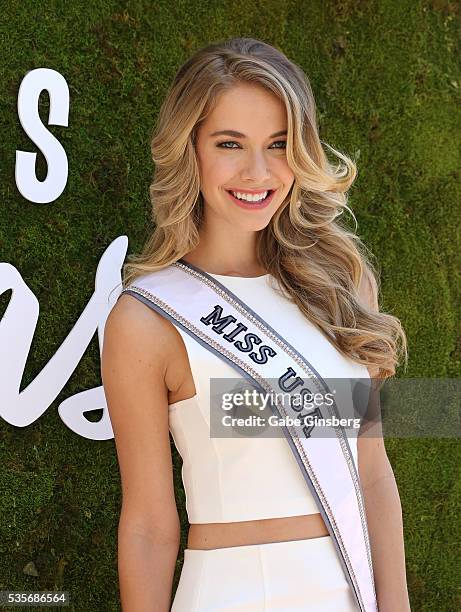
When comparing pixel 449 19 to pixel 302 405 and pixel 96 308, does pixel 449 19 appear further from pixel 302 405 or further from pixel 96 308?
pixel 302 405

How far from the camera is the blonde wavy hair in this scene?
2297 millimetres

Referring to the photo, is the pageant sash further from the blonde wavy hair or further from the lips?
the lips

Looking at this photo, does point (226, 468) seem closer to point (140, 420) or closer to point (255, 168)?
point (140, 420)

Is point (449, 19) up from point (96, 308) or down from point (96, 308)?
up

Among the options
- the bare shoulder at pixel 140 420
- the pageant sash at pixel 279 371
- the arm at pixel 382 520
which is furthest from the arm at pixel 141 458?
the arm at pixel 382 520

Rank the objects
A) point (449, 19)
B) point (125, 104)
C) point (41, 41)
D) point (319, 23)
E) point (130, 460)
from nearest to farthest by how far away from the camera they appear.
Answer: point (130, 460)
point (41, 41)
point (125, 104)
point (319, 23)
point (449, 19)

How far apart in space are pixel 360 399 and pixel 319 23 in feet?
5.24

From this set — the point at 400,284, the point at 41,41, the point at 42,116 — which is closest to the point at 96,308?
the point at 42,116

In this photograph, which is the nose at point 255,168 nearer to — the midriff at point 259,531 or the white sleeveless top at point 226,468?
the white sleeveless top at point 226,468

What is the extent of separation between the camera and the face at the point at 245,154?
2.27 m

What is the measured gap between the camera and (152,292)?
90.5 inches

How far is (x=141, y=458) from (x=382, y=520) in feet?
2.09

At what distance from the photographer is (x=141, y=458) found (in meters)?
2.17

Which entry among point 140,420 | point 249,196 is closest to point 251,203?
point 249,196
